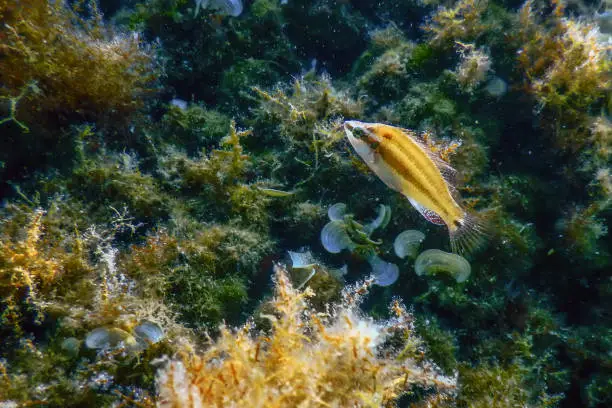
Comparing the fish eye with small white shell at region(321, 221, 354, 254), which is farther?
small white shell at region(321, 221, 354, 254)

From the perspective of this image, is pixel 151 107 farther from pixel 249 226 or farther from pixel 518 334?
pixel 518 334

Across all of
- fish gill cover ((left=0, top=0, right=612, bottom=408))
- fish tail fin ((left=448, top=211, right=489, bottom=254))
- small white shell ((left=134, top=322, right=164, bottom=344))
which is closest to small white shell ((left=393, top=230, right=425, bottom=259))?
fish gill cover ((left=0, top=0, right=612, bottom=408))

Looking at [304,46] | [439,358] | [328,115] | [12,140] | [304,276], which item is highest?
[304,46]

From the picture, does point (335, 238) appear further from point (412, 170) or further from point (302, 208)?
point (412, 170)

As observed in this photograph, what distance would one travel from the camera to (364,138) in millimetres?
2662

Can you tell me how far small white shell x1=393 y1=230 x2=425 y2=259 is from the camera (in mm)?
3322

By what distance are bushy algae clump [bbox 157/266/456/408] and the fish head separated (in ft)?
4.04

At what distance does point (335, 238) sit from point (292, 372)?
1482 mm

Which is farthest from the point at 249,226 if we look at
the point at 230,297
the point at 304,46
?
the point at 304,46

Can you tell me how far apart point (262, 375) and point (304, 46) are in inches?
179

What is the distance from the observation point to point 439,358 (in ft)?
10.6

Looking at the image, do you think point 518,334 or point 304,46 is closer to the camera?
point 518,334

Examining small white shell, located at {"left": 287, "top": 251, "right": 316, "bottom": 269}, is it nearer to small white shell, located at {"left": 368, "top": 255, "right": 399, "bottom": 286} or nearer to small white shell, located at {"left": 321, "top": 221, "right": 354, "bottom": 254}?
small white shell, located at {"left": 321, "top": 221, "right": 354, "bottom": 254}

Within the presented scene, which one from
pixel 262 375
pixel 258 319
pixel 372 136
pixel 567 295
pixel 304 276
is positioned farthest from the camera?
pixel 567 295
